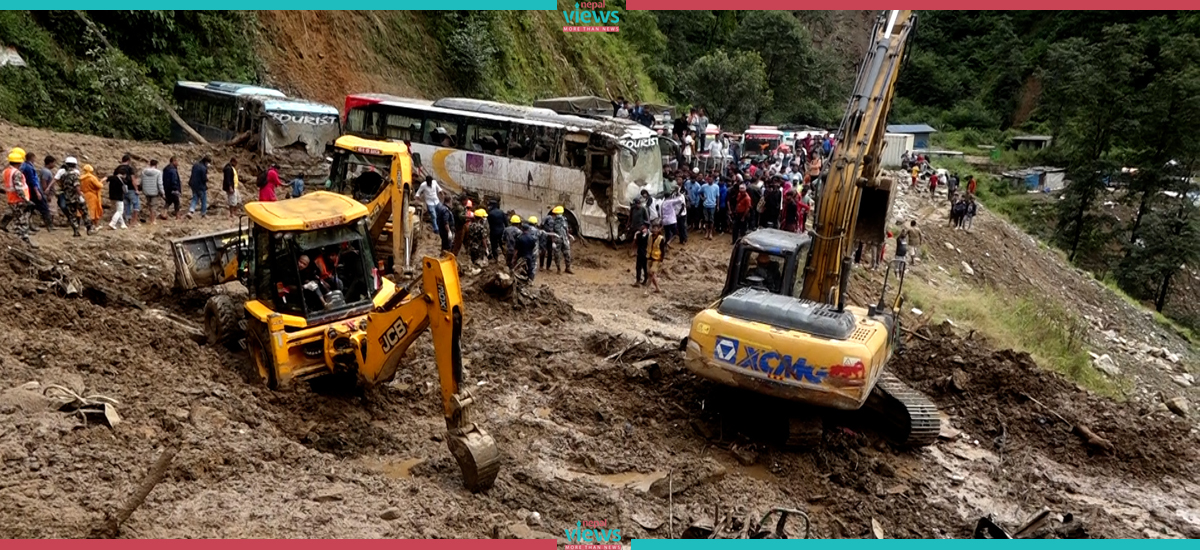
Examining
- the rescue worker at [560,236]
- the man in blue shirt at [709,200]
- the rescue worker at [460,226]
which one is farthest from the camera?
the man in blue shirt at [709,200]

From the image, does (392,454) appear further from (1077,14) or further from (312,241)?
(1077,14)

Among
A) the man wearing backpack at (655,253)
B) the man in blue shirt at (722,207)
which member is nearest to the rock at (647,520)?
the man wearing backpack at (655,253)

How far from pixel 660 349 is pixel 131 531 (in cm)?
674

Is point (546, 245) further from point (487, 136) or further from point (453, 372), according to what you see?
point (453, 372)

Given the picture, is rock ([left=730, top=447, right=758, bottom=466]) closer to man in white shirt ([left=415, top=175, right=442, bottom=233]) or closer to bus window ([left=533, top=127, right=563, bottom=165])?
man in white shirt ([left=415, top=175, right=442, bottom=233])

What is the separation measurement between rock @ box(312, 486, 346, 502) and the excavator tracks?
5858 mm

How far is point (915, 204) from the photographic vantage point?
93.9ft

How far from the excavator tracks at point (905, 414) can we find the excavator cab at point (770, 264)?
1549mm

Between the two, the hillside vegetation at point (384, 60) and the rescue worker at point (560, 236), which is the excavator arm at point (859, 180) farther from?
the hillside vegetation at point (384, 60)

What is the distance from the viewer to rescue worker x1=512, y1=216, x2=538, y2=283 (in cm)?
1475

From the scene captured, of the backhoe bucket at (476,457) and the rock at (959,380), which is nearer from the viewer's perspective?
the backhoe bucket at (476,457)

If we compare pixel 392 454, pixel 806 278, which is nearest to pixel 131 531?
pixel 392 454

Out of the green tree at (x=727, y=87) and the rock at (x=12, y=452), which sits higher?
the green tree at (x=727, y=87)

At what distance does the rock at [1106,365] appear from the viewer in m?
17.8
